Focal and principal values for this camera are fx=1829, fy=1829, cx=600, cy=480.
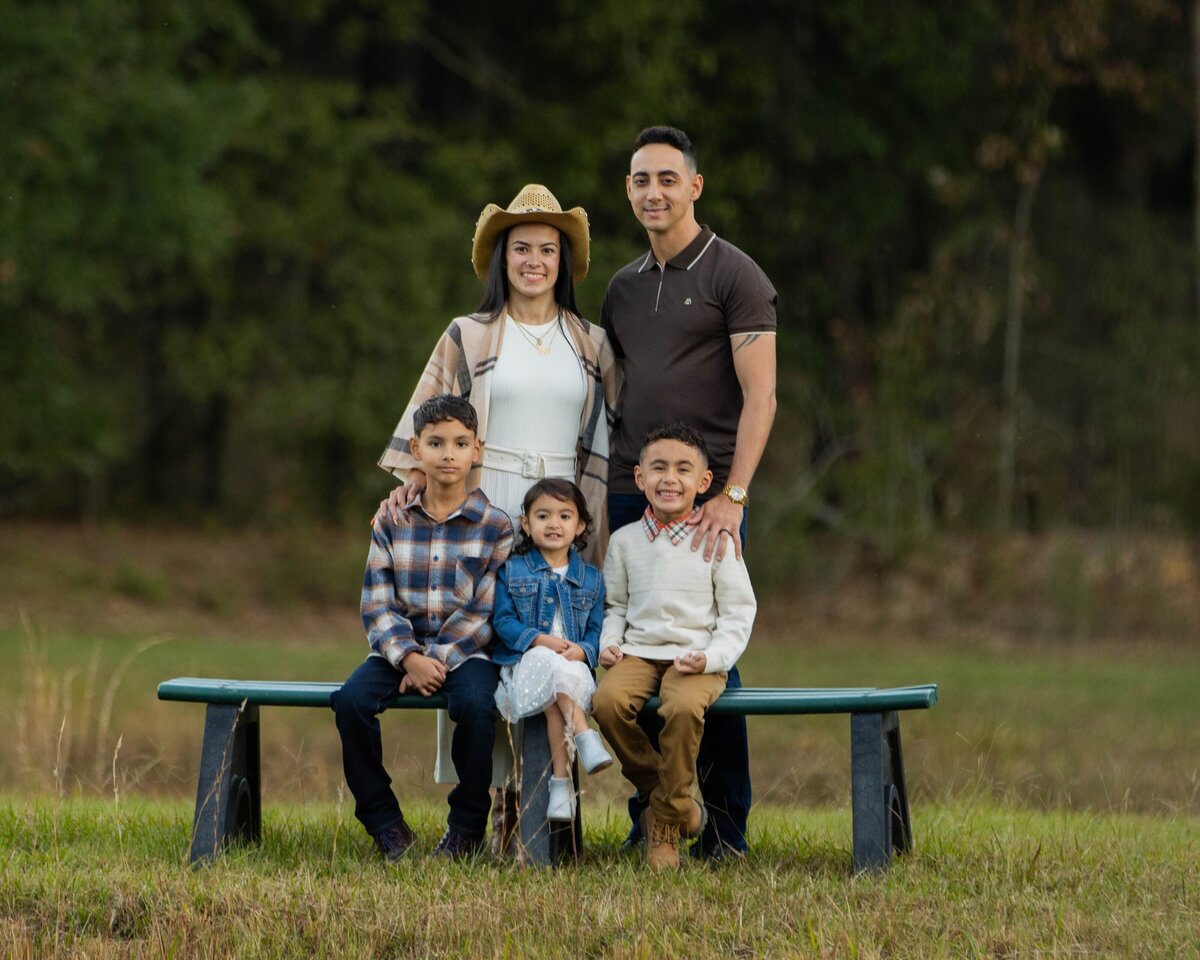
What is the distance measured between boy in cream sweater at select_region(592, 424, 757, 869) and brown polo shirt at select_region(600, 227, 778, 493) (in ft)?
0.70

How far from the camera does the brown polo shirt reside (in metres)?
5.79

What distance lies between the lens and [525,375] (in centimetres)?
577

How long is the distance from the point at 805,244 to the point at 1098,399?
3.59 metres

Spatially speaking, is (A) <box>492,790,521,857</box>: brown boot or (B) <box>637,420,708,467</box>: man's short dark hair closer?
(B) <box>637,420,708,467</box>: man's short dark hair

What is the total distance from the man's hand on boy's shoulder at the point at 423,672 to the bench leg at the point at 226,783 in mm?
553

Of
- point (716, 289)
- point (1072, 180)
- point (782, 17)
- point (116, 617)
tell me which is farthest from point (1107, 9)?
point (716, 289)

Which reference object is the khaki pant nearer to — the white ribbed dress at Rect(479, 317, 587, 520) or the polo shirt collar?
the white ribbed dress at Rect(479, 317, 587, 520)

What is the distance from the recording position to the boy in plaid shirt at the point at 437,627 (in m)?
5.46

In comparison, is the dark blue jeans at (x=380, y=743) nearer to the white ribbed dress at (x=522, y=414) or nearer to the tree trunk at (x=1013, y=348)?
the white ribbed dress at (x=522, y=414)

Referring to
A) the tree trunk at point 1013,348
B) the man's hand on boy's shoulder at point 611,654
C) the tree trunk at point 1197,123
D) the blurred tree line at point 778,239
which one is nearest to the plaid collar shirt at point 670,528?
the man's hand on boy's shoulder at point 611,654

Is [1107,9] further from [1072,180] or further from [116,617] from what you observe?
[116,617]

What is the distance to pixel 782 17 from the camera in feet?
66.1

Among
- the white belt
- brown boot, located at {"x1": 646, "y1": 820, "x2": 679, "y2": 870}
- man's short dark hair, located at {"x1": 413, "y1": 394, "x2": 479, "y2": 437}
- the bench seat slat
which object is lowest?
brown boot, located at {"x1": 646, "y1": 820, "x2": 679, "y2": 870}

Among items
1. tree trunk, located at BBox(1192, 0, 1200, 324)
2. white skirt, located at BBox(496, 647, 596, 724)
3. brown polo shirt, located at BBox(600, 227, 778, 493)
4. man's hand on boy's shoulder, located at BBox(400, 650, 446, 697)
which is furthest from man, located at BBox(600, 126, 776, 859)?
tree trunk, located at BBox(1192, 0, 1200, 324)
